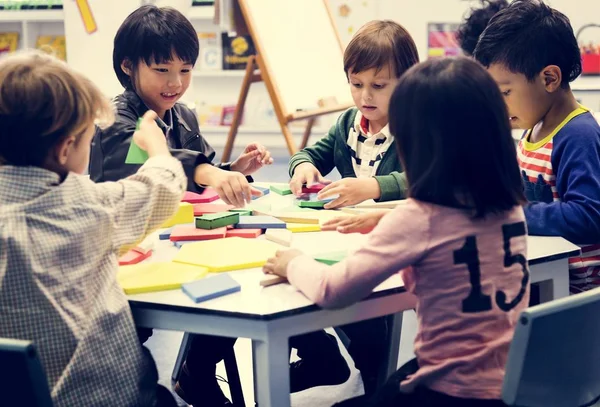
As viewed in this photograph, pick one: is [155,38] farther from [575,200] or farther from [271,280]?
[575,200]

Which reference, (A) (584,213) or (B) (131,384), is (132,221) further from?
(A) (584,213)

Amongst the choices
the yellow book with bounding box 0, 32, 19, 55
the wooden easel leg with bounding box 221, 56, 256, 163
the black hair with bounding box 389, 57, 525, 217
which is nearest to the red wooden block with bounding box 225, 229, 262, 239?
the black hair with bounding box 389, 57, 525, 217

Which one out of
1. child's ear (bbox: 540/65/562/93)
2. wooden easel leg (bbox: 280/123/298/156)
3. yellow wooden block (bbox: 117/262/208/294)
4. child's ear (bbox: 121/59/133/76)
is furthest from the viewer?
wooden easel leg (bbox: 280/123/298/156)

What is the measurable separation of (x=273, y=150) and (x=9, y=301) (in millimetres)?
5247

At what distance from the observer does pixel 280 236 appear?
1.47 metres

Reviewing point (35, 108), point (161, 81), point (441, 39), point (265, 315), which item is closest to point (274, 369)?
point (265, 315)

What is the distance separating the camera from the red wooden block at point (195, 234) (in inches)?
59.2

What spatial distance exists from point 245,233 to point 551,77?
78 cm

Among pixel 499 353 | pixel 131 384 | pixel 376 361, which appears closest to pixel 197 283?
pixel 131 384

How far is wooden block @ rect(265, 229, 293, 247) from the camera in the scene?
1.45 meters

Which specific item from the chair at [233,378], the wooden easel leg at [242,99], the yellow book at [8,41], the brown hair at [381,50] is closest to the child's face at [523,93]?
the brown hair at [381,50]

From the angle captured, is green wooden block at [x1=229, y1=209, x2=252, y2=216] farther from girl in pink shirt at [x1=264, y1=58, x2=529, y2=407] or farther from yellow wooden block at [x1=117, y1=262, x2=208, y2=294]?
girl in pink shirt at [x1=264, y1=58, x2=529, y2=407]

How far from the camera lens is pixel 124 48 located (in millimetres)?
2037

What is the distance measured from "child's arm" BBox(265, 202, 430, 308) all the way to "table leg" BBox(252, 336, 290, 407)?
3.6 inches
